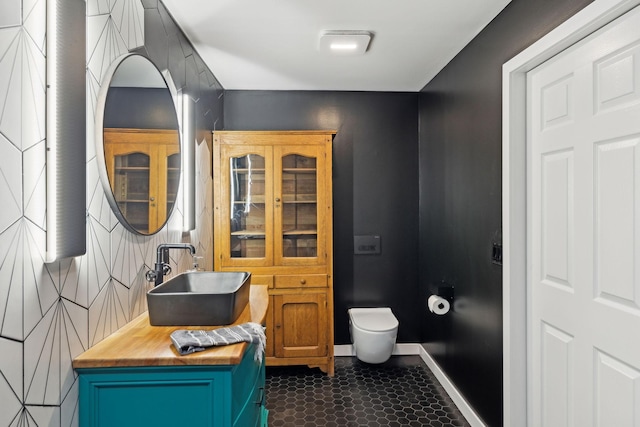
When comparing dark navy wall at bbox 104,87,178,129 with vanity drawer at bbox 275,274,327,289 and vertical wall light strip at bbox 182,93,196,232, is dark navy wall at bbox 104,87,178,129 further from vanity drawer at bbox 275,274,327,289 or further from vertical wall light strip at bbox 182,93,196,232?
vanity drawer at bbox 275,274,327,289

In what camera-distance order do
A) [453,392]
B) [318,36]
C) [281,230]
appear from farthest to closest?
[281,230], [453,392], [318,36]

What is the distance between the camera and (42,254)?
45.6 inches

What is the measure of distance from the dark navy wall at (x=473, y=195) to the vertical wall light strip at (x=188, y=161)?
1.77m

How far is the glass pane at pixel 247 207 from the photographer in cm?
321

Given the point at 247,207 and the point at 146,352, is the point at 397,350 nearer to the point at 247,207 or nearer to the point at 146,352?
the point at 247,207

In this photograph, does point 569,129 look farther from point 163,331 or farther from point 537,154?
point 163,331

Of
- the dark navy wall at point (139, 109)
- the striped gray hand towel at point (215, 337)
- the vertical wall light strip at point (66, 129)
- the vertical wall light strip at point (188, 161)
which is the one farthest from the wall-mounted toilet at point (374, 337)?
the vertical wall light strip at point (66, 129)

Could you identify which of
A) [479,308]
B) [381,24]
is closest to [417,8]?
[381,24]

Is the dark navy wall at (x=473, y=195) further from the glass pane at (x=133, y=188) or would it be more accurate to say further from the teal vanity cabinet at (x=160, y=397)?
the glass pane at (x=133, y=188)

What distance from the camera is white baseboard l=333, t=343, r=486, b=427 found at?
8.20 ft

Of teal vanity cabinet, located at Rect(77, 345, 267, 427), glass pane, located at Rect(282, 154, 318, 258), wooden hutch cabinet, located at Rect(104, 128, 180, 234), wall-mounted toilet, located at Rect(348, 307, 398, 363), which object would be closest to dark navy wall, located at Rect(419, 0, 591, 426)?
wall-mounted toilet, located at Rect(348, 307, 398, 363)

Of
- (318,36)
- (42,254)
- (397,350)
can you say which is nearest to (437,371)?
(397,350)

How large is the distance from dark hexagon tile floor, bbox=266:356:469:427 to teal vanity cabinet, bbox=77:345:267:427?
4.35ft

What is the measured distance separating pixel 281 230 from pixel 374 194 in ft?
3.21
